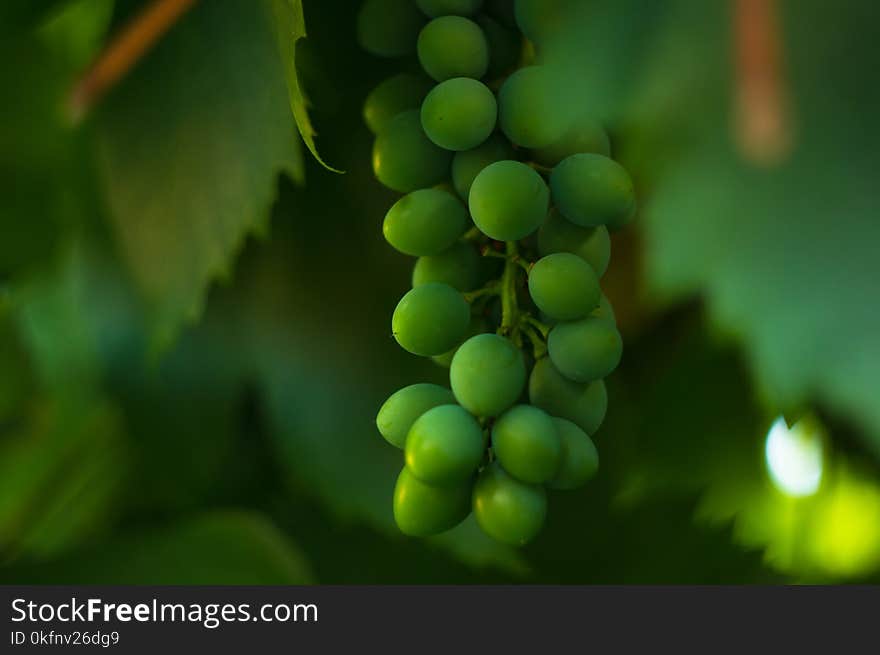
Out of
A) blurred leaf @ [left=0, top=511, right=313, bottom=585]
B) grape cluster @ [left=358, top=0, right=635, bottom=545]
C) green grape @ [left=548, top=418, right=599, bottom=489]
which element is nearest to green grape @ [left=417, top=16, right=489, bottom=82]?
grape cluster @ [left=358, top=0, right=635, bottom=545]

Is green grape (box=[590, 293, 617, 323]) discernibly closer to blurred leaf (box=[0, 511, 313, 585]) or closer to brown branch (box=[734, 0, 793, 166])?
brown branch (box=[734, 0, 793, 166])

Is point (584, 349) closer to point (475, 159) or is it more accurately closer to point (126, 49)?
point (475, 159)

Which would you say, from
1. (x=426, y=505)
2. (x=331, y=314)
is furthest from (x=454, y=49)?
(x=331, y=314)

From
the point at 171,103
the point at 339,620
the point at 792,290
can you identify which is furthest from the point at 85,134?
the point at 792,290

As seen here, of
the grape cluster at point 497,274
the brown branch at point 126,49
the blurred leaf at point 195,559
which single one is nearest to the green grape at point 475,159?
the grape cluster at point 497,274

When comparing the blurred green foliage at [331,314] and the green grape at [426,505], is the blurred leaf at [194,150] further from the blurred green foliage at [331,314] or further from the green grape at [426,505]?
the green grape at [426,505]

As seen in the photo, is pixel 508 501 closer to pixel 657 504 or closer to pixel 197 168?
pixel 197 168
